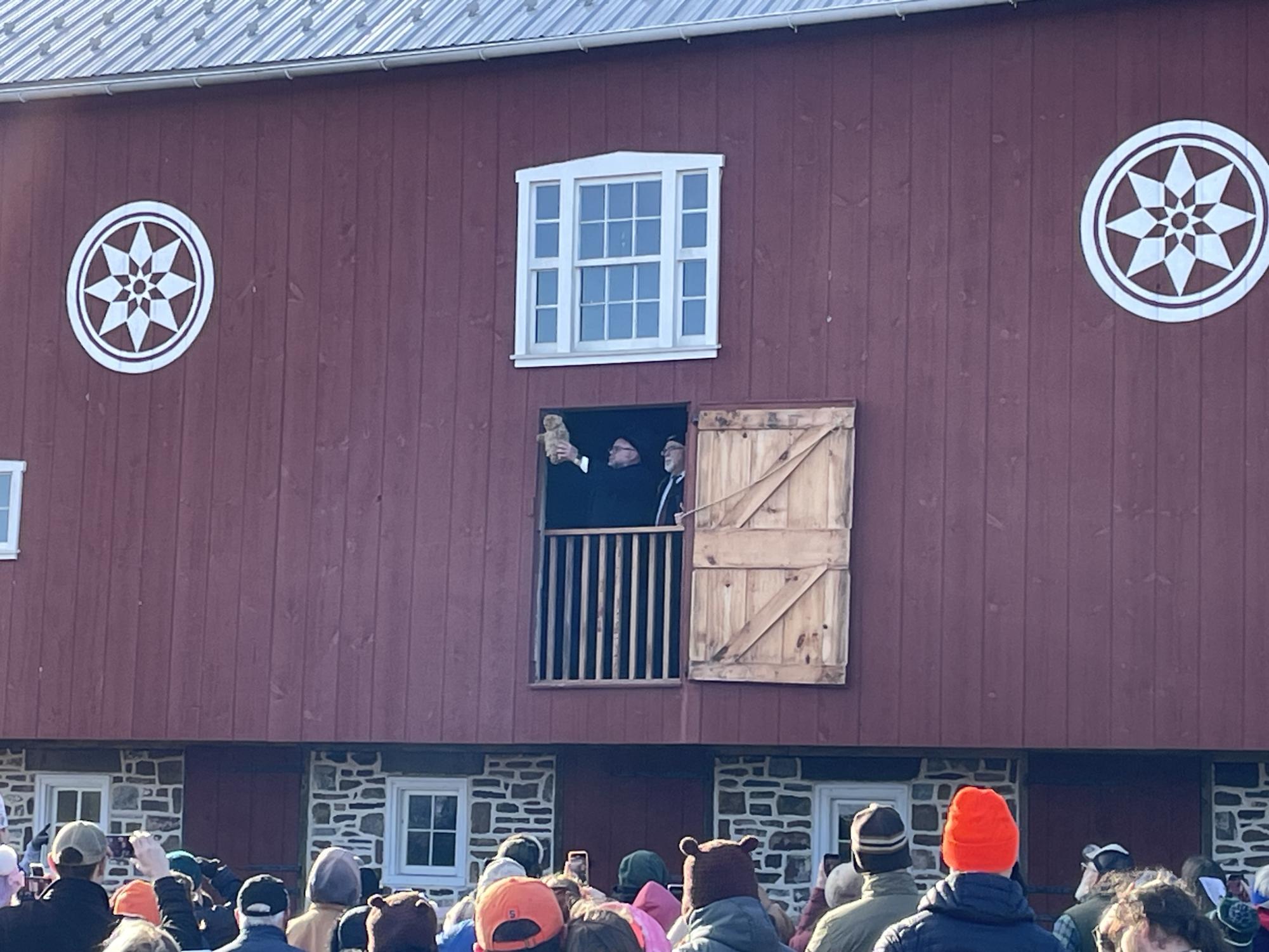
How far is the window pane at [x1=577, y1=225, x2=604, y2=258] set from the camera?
49.6ft

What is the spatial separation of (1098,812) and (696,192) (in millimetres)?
5262

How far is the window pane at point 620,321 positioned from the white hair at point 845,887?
667 centimetres

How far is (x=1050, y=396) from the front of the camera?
14.0 meters

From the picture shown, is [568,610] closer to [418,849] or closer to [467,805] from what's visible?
[467,805]

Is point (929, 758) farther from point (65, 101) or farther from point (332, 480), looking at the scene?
point (65, 101)

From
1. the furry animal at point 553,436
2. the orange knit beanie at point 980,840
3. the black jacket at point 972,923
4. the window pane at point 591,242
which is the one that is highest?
the window pane at point 591,242

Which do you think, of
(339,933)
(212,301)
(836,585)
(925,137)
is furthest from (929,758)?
(339,933)

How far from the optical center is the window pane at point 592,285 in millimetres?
15156

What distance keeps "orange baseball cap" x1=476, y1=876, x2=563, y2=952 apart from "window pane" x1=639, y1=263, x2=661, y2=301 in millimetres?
9363

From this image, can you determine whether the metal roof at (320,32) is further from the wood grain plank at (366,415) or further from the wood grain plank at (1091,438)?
the wood grain plank at (1091,438)

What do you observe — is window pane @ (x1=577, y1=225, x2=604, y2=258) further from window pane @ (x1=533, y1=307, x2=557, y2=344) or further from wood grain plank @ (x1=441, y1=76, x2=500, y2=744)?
wood grain plank @ (x1=441, y1=76, x2=500, y2=744)

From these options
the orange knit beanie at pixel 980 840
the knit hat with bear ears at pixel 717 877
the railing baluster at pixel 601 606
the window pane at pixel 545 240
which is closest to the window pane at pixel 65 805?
the railing baluster at pixel 601 606

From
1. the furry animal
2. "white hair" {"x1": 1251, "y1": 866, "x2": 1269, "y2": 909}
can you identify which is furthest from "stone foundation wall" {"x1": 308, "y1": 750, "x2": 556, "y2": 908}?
"white hair" {"x1": 1251, "y1": 866, "x2": 1269, "y2": 909}

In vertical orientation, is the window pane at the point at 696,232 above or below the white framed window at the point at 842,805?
above
